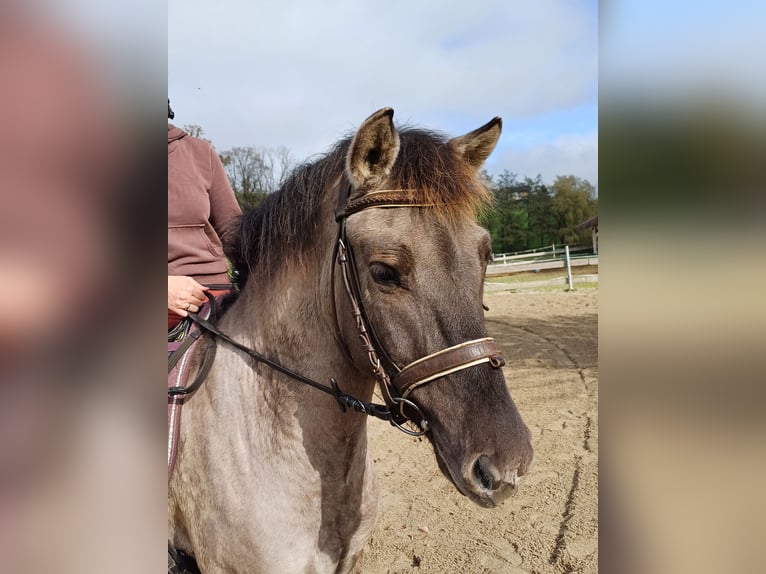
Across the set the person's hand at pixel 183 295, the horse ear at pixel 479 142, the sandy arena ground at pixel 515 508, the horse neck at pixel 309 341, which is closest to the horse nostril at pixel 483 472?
the horse neck at pixel 309 341

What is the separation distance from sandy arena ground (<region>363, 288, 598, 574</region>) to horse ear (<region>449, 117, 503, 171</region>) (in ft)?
10.7

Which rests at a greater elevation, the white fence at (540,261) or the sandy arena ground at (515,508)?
the white fence at (540,261)

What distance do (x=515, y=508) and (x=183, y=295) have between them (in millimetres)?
3905

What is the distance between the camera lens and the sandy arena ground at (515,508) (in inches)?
153

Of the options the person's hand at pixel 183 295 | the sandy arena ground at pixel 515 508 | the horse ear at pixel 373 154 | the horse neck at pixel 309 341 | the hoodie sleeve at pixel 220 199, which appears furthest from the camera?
the sandy arena ground at pixel 515 508

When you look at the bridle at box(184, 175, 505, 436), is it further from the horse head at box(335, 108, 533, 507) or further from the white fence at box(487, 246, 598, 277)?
the white fence at box(487, 246, 598, 277)

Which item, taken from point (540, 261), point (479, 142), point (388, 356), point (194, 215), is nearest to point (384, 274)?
point (388, 356)

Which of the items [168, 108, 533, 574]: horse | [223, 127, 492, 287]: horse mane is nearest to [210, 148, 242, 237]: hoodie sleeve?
[223, 127, 492, 287]: horse mane
